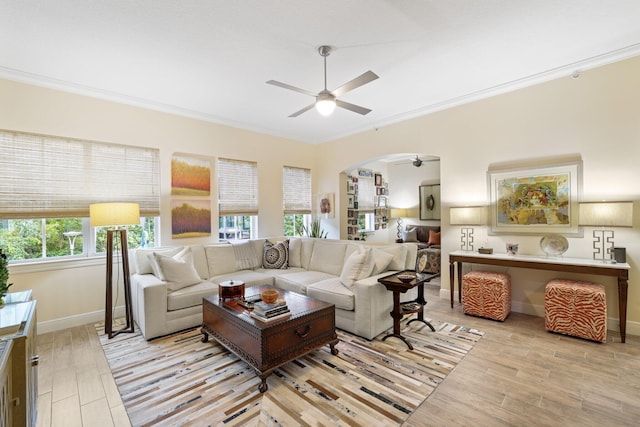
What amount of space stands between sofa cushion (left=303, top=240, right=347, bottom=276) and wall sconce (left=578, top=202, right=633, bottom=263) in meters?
2.81

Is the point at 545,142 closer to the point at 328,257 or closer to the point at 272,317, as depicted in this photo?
the point at 328,257

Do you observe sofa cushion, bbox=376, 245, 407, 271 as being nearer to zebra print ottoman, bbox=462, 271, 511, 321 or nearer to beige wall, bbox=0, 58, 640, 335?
zebra print ottoman, bbox=462, 271, 511, 321

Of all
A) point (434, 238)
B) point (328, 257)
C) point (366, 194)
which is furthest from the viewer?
point (366, 194)

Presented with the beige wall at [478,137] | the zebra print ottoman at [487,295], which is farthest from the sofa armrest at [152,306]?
the zebra print ottoman at [487,295]

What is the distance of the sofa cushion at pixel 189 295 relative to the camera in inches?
128

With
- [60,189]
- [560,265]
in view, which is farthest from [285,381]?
Answer: [60,189]

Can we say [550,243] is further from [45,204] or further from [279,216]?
[45,204]

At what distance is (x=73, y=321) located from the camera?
3555 mm

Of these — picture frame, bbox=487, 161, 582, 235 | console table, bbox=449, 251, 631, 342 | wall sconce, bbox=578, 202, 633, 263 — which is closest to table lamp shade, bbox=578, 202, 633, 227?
wall sconce, bbox=578, 202, 633, 263

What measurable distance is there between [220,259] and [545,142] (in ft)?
14.9

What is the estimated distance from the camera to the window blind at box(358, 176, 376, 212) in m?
7.34

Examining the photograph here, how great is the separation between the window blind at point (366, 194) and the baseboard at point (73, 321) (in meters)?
5.33

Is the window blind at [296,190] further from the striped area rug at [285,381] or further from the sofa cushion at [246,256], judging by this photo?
the striped area rug at [285,381]

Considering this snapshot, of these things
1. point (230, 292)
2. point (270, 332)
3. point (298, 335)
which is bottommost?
point (298, 335)
